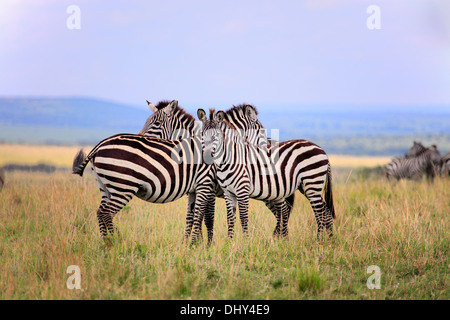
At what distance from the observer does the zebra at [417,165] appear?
737 inches

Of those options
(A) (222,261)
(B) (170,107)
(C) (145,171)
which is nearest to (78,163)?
(C) (145,171)

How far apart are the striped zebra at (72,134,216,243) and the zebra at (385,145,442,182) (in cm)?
1282

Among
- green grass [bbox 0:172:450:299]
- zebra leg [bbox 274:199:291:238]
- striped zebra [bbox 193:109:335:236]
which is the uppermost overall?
striped zebra [bbox 193:109:335:236]

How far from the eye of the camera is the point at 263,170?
847 cm

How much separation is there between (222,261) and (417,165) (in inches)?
565

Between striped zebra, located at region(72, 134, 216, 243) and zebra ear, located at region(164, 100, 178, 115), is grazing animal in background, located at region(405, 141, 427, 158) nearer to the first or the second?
zebra ear, located at region(164, 100, 178, 115)

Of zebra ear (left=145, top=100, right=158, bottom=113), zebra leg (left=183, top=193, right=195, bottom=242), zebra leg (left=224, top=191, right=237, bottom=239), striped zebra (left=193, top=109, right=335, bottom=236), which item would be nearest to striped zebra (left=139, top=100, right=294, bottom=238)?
zebra ear (left=145, top=100, right=158, bottom=113)

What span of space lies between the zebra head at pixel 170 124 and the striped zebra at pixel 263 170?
47.3 inches

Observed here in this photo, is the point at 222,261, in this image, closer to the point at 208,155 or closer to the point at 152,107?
the point at 208,155

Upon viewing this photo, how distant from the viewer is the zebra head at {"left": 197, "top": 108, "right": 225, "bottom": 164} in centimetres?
780

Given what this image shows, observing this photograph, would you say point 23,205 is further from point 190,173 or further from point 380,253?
point 380,253

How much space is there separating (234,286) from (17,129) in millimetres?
108757

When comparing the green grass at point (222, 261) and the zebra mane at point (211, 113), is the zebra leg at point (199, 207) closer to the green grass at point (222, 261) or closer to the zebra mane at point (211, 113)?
the green grass at point (222, 261)
